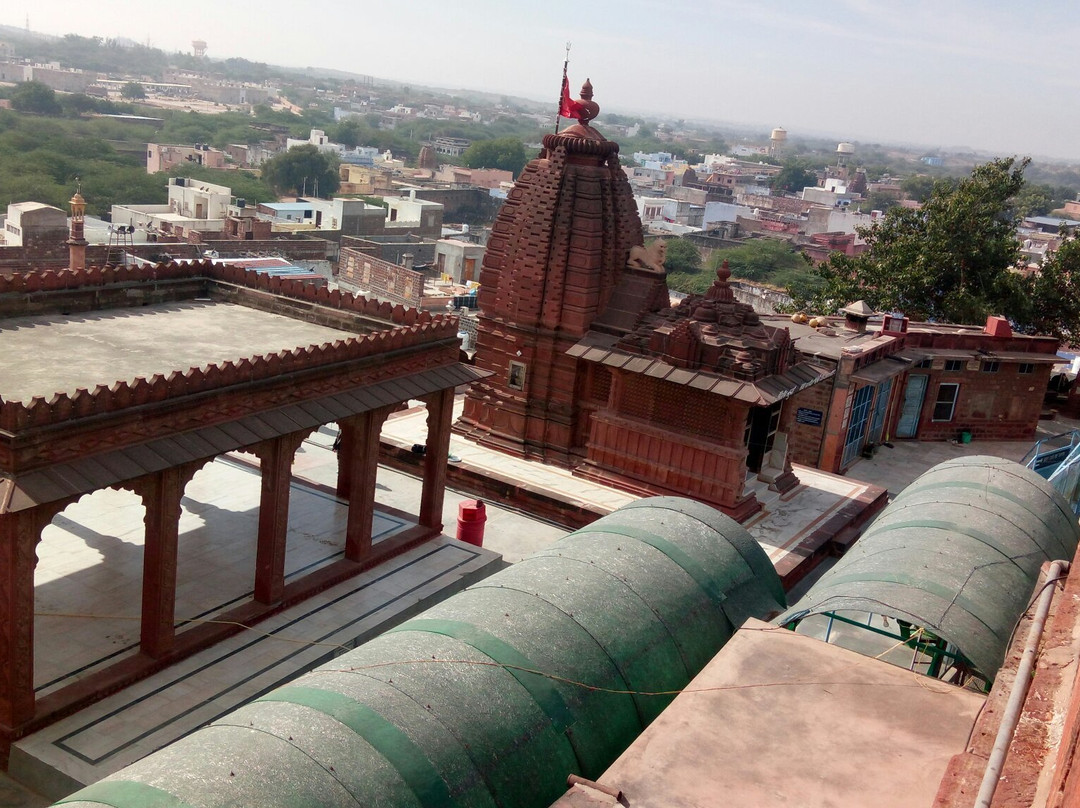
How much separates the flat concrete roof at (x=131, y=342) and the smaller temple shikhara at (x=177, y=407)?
0.04 metres

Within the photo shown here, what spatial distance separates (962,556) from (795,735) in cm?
449

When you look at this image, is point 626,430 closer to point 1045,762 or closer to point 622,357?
point 622,357

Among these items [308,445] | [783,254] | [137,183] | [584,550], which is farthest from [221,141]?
[584,550]

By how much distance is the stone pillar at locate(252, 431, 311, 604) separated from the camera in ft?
46.9

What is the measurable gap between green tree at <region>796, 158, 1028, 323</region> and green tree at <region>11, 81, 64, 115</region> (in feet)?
567

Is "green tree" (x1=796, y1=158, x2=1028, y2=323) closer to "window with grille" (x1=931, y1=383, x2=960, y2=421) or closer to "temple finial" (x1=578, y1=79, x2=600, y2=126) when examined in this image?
"window with grille" (x1=931, y1=383, x2=960, y2=421)

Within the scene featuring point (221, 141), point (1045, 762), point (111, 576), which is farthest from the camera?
point (221, 141)

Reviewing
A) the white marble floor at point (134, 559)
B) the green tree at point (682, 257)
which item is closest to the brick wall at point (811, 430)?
the white marble floor at point (134, 559)

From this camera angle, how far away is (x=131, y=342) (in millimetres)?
15430

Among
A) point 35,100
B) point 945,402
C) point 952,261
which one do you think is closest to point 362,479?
point 945,402

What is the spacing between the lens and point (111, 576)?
600 inches

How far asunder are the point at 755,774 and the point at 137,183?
105112 millimetres

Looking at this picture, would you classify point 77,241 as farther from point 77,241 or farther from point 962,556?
point 962,556

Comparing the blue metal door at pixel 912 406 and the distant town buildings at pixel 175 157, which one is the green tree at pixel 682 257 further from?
the blue metal door at pixel 912 406
